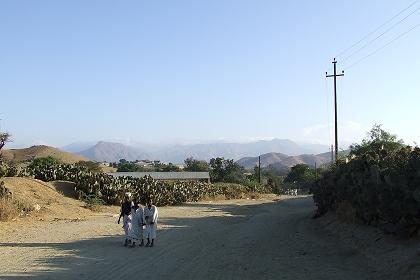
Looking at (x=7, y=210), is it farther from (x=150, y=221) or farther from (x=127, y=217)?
(x=150, y=221)

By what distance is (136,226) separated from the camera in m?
17.5

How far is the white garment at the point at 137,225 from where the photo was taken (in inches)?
680

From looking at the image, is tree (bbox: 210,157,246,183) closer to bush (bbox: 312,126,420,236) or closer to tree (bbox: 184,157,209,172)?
tree (bbox: 184,157,209,172)

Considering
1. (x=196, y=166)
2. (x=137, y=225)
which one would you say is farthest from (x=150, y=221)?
(x=196, y=166)

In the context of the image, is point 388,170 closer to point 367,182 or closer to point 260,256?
point 367,182

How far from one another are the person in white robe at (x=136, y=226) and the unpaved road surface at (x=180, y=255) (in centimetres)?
54

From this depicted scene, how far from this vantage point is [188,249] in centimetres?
1700

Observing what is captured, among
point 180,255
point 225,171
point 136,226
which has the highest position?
point 225,171

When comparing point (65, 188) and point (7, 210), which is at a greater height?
point (65, 188)

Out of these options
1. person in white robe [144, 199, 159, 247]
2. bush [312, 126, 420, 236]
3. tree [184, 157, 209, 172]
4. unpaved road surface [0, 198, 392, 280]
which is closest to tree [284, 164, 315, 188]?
tree [184, 157, 209, 172]

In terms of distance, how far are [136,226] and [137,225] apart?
6 cm

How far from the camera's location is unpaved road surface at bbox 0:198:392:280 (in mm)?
12469

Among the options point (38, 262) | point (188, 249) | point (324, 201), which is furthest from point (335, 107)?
point (38, 262)

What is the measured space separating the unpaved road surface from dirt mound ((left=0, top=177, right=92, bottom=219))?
14.6 ft
